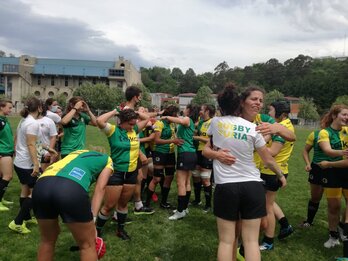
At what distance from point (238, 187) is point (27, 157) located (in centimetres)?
417

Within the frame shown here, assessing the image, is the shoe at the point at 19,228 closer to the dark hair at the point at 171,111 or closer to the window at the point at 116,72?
the dark hair at the point at 171,111

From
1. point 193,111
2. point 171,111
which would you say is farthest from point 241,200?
point 193,111

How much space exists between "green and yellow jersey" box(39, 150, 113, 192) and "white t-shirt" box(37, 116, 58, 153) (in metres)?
3.58

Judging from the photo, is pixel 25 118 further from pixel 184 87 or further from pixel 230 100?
pixel 184 87

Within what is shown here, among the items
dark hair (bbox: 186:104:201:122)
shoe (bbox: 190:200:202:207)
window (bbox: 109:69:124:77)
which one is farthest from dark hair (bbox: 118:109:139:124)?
window (bbox: 109:69:124:77)

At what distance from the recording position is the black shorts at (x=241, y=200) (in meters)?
3.80

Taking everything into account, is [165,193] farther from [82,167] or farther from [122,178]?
[82,167]

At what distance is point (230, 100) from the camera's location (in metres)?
3.98

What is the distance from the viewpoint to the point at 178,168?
23.9 ft

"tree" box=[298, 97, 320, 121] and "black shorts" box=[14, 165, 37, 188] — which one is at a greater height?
"black shorts" box=[14, 165, 37, 188]

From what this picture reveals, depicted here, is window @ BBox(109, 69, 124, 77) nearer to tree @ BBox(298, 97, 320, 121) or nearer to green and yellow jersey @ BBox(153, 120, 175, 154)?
tree @ BBox(298, 97, 320, 121)

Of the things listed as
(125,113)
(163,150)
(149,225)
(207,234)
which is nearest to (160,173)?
(163,150)

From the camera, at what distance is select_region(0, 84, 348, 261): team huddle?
3.64 m

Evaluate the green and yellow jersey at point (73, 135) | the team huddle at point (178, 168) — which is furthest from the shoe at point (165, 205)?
the green and yellow jersey at point (73, 135)
